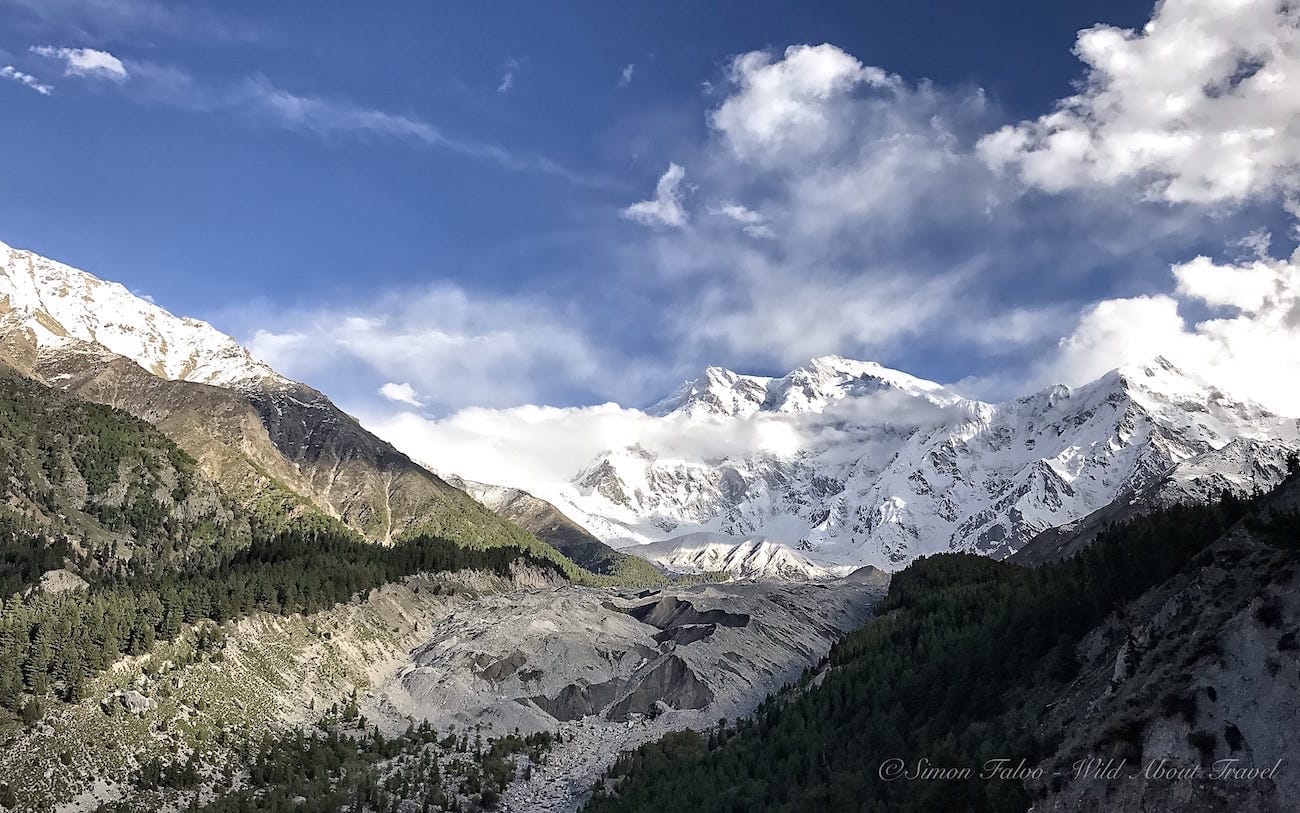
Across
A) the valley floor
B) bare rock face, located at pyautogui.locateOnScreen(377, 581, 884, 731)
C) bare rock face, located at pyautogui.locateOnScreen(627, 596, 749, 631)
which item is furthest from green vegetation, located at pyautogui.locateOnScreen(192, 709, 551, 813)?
bare rock face, located at pyautogui.locateOnScreen(627, 596, 749, 631)

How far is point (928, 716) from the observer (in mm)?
56969

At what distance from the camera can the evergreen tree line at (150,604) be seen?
73.4 meters

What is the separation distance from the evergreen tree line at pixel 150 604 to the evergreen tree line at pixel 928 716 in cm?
4658

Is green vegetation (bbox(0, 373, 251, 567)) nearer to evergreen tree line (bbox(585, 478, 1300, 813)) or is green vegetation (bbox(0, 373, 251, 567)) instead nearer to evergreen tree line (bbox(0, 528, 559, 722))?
evergreen tree line (bbox(0, 528, 559, 722))

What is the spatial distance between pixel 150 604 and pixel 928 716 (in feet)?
249

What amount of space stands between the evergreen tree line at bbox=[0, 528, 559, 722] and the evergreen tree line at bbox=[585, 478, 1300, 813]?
46.6 meters

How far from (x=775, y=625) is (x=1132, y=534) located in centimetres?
7451

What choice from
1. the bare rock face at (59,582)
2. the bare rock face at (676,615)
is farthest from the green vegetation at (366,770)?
the bare rock face at (676,615)

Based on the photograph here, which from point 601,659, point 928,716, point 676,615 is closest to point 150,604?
point 601,659

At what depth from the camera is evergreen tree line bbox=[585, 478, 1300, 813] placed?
44.3 m

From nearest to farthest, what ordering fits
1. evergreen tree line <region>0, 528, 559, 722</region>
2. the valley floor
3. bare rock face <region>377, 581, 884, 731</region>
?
the valley floor → evergreen tree line <region>0, 528, 559, 722</region> → bare rock face <region>377, 581, 884, 731</region>

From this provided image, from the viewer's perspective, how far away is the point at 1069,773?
35219 mm

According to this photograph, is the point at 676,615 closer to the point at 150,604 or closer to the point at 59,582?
the point at 150,604

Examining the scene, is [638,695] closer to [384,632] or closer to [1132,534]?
[384,632]
